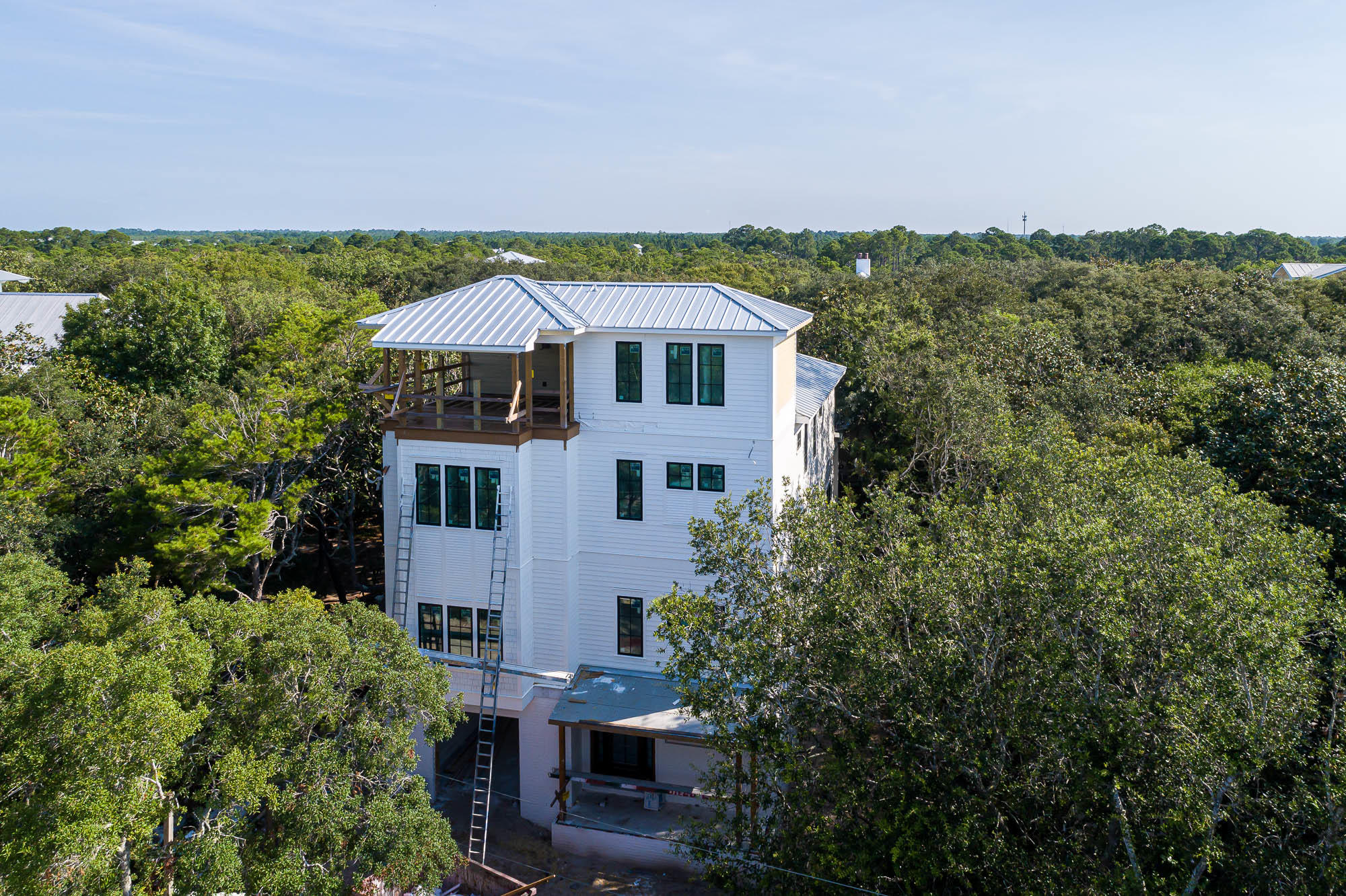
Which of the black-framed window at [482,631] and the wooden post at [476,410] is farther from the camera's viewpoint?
the black-framed window at [482,631]

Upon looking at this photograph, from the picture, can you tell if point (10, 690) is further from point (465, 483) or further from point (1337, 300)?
point (1337, 300)

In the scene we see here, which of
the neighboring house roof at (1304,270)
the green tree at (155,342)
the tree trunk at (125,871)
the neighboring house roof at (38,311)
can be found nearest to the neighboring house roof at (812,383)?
the tree trunk at (125,871)

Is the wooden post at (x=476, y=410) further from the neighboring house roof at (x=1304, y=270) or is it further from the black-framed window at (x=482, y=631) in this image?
the neighboring house roof at (x=1304, y=270)

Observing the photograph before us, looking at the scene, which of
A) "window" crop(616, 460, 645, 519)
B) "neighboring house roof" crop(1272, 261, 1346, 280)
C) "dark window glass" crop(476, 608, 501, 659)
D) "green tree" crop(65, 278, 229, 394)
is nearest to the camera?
"dark window glass" crop(476, 608, 501, 659)

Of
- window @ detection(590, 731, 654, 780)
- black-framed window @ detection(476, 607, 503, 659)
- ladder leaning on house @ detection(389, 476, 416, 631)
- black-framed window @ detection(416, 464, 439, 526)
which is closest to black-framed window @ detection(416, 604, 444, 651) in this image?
ladder leaning on house @ detection(389, 476, 416, 631)

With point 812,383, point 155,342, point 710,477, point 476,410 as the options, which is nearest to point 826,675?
point 710,477

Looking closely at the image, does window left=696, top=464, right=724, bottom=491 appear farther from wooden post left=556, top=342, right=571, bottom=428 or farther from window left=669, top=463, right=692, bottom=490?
Answer: wooden post left=556, top=342, right=571, bottom=428
